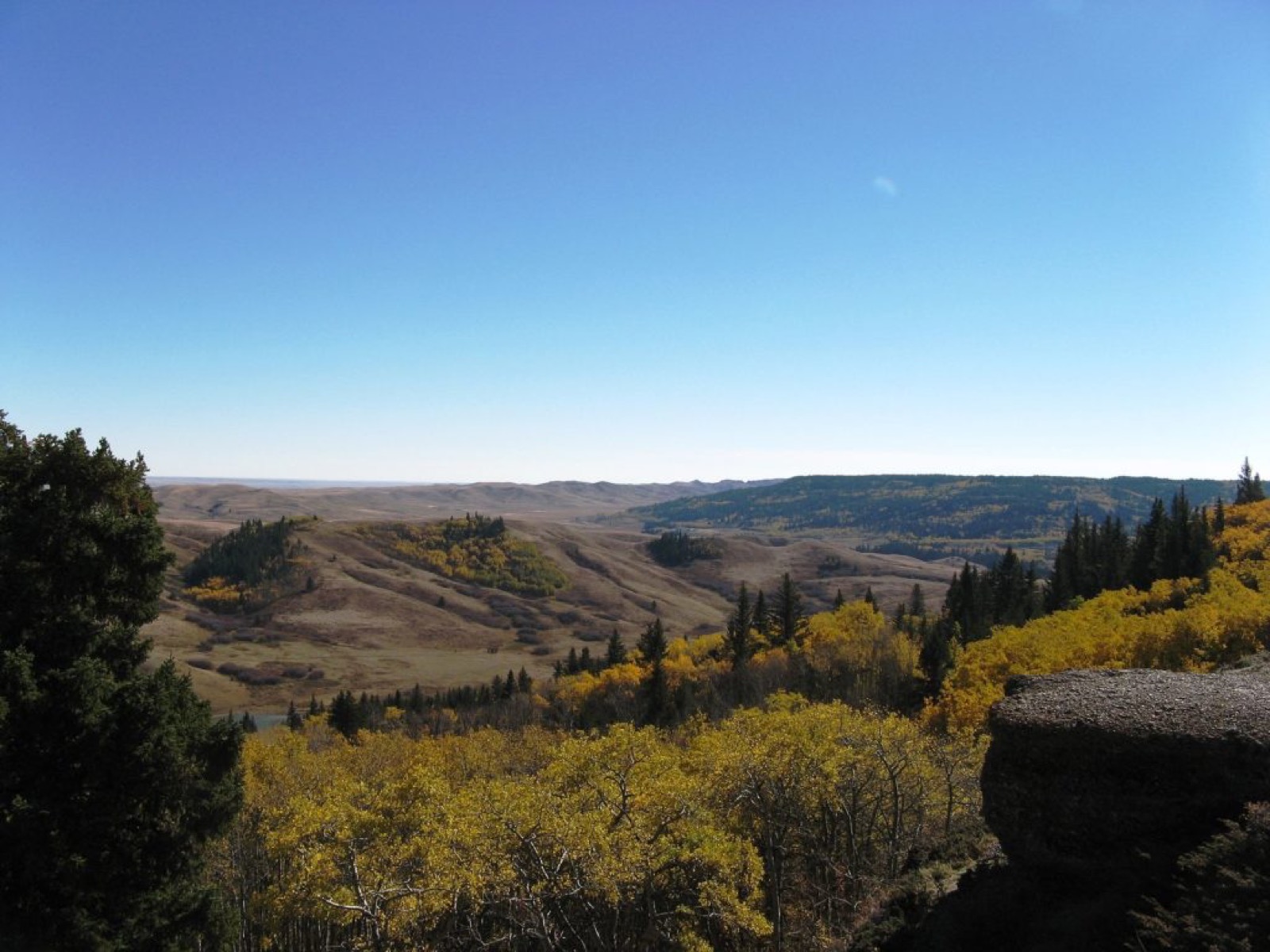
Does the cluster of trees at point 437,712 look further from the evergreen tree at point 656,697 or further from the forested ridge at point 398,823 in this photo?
the forested ridge at point 398,823

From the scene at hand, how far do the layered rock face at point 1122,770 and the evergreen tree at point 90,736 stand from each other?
88.9ft

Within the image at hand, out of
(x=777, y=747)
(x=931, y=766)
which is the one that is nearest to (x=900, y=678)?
(x=931, y=766)

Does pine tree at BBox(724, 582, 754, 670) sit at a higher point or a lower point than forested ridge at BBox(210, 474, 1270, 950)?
lower

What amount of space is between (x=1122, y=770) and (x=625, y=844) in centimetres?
1601

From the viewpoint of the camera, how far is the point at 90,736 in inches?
880

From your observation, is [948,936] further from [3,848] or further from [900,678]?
[900,678]

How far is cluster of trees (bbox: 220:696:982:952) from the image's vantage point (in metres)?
23.7

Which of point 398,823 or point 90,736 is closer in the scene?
point 90,736

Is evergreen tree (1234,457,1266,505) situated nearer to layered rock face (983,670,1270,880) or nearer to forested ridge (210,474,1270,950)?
forested ridge (210,474,1270,950)

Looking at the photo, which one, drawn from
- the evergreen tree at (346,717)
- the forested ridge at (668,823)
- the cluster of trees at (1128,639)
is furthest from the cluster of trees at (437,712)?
the cluster of trees at (1128,639)

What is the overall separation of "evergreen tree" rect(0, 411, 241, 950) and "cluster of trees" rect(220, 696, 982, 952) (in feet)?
11.0

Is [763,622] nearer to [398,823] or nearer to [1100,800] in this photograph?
[398,823]

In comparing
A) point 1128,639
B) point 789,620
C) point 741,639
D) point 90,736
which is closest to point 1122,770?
point 90,736

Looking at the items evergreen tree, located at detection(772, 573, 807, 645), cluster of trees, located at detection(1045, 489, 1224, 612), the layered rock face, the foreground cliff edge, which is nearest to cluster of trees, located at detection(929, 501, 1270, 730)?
cluster of trees, located at detection(1045, 489, 1224, 612)
